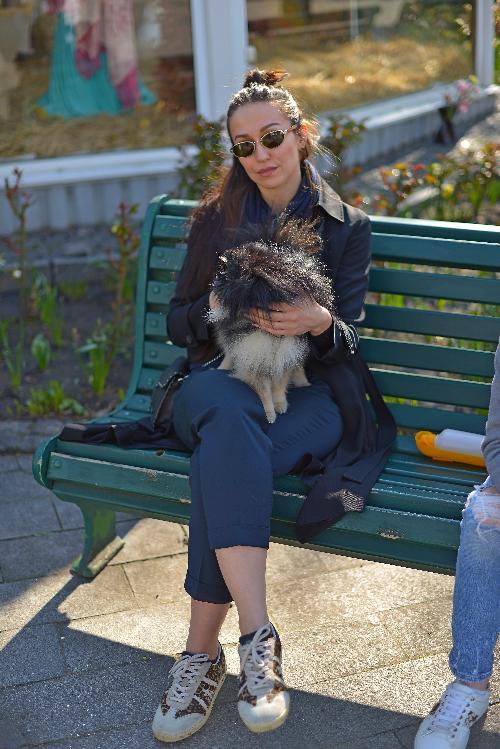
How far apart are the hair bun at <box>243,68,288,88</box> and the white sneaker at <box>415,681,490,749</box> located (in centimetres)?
186

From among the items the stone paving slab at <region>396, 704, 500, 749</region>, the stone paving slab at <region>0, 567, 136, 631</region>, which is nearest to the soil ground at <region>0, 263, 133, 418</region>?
the stone paving slab at <region>0, 567, 136, 631</region>

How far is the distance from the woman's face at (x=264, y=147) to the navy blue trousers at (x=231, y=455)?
640 millimetres

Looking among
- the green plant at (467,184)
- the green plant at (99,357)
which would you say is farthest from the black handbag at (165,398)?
the green plant at (467,184)

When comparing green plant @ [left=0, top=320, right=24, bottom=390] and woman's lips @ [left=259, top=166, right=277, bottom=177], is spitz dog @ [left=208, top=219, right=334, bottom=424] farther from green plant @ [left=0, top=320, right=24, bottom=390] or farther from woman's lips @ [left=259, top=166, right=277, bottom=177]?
green plant @ [left=0, top=320, right=24, bottom=390]

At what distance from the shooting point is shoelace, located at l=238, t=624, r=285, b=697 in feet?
8.30

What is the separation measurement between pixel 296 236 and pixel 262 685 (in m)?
1.23

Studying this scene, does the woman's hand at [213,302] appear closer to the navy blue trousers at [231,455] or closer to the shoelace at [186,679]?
the navy blue trousers at [231,455]

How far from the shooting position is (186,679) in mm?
2717

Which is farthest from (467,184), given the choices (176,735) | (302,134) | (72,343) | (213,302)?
(176,735)

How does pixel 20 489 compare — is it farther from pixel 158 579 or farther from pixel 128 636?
pixel 128 636

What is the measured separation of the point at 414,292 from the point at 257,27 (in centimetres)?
479

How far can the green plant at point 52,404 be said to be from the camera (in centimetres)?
454

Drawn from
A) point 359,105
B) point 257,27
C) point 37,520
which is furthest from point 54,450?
point 359,105

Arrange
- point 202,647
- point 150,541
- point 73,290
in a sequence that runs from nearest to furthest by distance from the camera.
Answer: point 202,647
point 150,541
point 73,290
